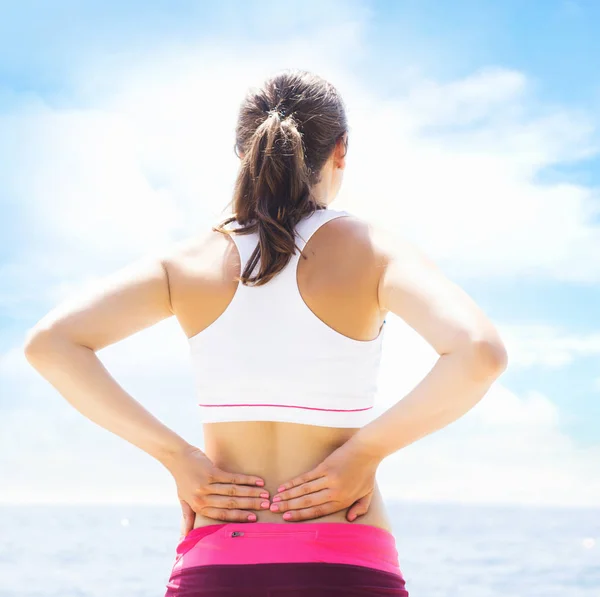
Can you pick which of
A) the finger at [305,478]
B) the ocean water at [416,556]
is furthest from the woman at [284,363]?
the ocean water at [416,556]

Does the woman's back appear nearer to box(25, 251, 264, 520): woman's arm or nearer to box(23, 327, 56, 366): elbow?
box(25, 251, 264, 520): woman's arm

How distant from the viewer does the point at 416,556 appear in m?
12.4

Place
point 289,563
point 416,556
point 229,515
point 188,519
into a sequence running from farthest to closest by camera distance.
Answer: 1. point 416,556
2. point 188,519
3. point 229,515
4. point 289,563

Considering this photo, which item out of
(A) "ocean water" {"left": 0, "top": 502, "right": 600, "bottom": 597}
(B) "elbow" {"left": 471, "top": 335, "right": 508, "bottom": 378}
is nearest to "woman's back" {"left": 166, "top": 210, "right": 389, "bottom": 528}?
(B) "elbow" {"left": 471, "top": 335, "right": 508, "bottom": 378}

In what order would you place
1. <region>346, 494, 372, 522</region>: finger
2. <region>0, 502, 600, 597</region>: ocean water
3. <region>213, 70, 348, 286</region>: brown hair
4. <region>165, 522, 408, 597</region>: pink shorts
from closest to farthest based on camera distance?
A: <region>165, 522, 408, 597</region>: pink shorts, <region>346, 494, 372, 522</region>: finger, <region>213, 70, 348, 286</region>: brown hair, <region>0, 502, 600, 597</region>: ocean water

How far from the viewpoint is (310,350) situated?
4.96 feet

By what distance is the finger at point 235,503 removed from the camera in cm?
149

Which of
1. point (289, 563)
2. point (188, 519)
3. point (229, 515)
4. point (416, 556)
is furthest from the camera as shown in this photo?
point (416, 556)

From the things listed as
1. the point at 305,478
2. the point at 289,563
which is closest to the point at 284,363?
the point at 305,478

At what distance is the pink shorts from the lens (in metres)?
1.39

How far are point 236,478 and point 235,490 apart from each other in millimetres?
24

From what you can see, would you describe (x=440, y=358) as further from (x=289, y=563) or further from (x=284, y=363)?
(x=289, y=563)

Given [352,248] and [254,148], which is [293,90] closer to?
[254,148]

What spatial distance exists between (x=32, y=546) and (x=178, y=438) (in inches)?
531
